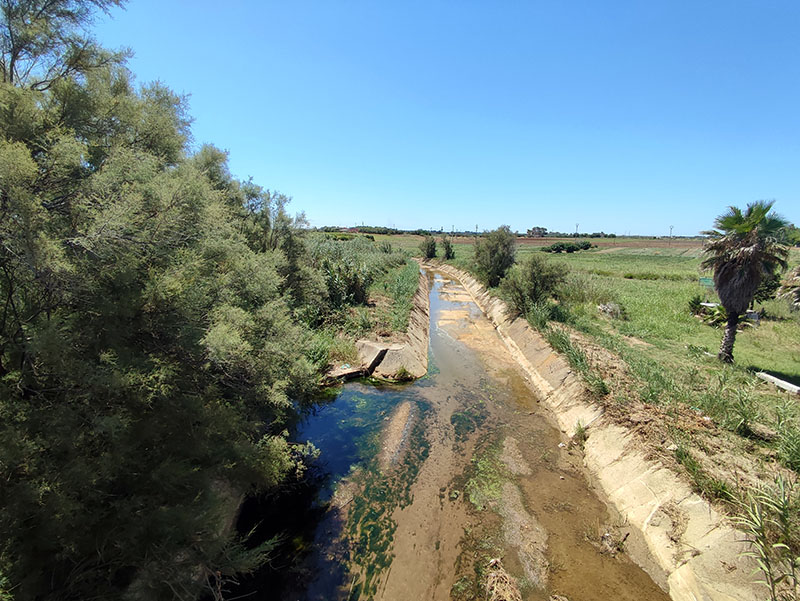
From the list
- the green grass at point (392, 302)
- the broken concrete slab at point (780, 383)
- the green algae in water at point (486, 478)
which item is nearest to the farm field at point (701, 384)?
the broken concrete slab at point (780, 383)

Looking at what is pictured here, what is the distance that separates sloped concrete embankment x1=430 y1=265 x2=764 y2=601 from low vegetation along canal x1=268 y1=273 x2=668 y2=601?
32cm

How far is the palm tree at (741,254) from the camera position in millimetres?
10398

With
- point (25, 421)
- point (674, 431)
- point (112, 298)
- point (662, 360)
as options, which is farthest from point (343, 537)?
point (662, 360)

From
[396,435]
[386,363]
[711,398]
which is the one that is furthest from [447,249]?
[711,398]

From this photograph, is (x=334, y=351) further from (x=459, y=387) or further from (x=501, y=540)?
(x=501, y=540)

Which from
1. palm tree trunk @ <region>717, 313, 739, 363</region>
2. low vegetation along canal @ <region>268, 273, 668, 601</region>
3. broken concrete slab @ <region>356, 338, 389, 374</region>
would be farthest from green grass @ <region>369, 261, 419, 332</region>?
palm tree trunk @ <region>717, 313, 739, 363</region>

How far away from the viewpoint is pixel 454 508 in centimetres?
721

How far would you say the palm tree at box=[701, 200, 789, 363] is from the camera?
10.4 m

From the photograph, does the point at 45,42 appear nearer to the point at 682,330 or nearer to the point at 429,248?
the point at 682,330

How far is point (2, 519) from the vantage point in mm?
2961

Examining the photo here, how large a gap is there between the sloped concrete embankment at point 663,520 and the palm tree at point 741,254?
6.10m

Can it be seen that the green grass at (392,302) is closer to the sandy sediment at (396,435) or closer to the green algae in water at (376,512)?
the sandy sediment at (396,435)

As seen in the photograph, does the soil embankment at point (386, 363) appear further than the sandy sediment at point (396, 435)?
Yes

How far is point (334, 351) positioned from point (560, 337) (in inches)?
354
